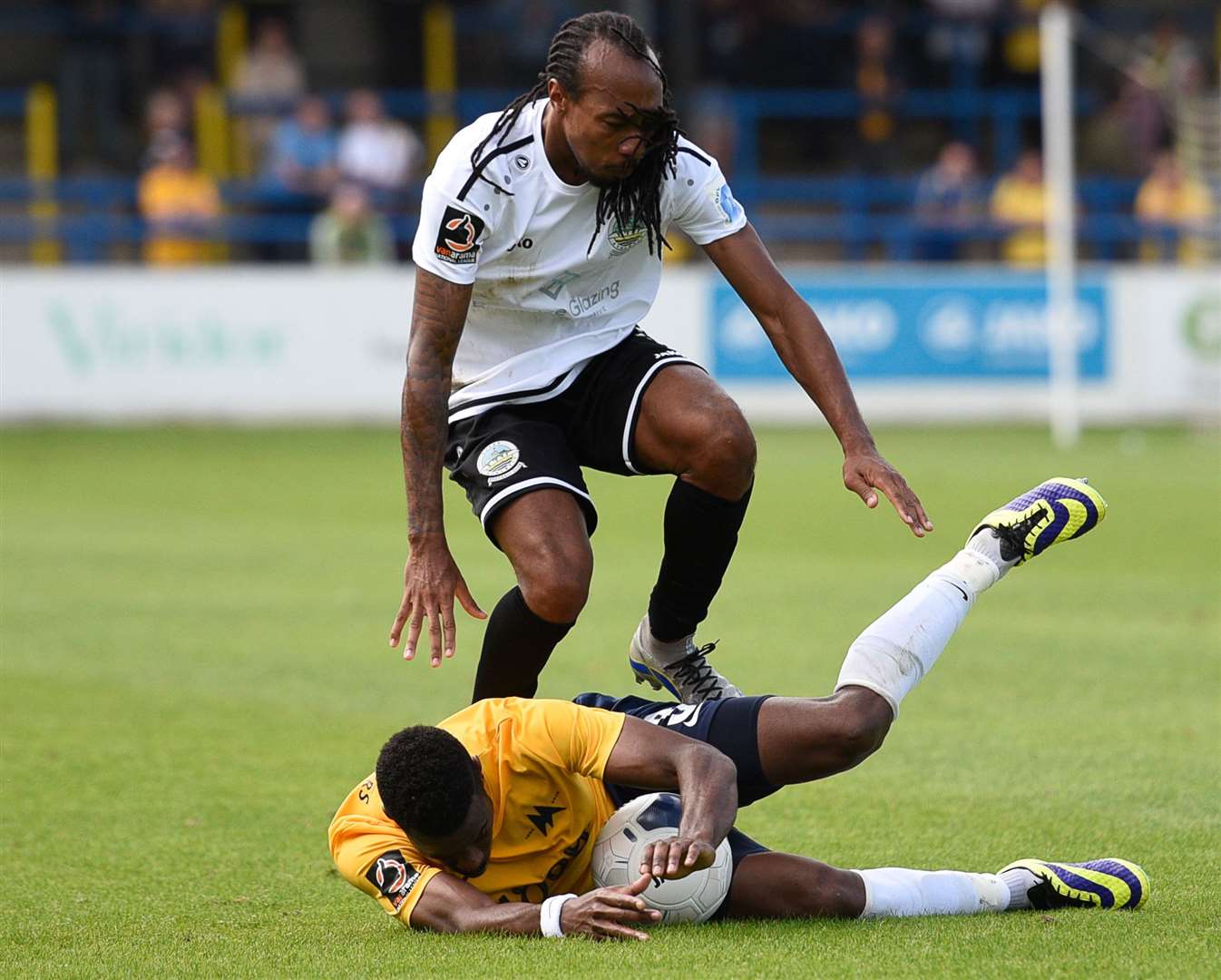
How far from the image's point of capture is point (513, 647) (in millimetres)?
5812

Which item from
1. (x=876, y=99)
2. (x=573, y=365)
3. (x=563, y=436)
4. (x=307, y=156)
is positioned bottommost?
(x=563, y=436)

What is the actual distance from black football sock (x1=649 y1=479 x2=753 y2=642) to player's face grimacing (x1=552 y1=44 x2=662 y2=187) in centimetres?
104

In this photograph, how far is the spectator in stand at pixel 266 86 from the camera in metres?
24.0

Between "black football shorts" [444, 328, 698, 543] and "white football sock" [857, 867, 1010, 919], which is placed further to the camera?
"black football shorts" [444, 328, 698, 543]

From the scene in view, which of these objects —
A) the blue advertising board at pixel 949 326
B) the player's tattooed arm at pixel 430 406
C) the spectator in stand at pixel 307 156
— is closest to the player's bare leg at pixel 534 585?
the player's tattooed arm at pixel 430 406

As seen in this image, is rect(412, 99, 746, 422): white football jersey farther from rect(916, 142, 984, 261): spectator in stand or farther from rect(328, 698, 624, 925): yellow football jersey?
rect(916, 142, 984, 261): spectator in stand

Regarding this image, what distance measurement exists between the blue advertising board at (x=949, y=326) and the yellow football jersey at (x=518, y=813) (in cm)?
1647

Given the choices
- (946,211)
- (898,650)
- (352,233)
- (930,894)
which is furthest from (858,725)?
(946,211)

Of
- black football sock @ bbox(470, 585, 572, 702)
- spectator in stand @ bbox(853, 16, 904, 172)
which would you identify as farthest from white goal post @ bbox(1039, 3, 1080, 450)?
black football sock @ bbox(470, 585, 572, 702)

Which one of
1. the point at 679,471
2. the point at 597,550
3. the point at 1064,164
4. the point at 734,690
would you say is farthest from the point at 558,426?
the point at 1064,164

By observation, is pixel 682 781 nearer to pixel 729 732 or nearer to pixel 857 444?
pixel 729 732

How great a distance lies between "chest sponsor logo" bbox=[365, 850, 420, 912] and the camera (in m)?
4.82

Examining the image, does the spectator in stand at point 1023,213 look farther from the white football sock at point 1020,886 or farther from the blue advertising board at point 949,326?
the white football sock at point 1020,886

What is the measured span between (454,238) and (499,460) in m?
0.70
